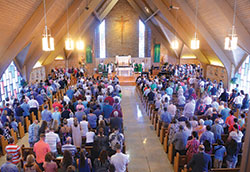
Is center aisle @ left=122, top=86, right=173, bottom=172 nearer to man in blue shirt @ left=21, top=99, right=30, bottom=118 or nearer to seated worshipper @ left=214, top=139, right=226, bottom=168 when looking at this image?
seated worshipper @ left=214, top=139, right=226, bottom=168

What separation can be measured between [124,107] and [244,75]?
818cm

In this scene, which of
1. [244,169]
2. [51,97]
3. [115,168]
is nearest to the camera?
[244,169]

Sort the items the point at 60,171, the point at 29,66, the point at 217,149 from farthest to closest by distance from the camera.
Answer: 1. the point at 29,66
2. the point at 217,149
3. the point at 60,171

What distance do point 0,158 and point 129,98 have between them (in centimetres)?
868

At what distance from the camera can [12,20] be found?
8078 mm

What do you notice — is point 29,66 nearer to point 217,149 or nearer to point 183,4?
point 183,4

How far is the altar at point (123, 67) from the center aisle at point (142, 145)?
900cm

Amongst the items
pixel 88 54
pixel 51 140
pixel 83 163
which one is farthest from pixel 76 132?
pixel 88 54

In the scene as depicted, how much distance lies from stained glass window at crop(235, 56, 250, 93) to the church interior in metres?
0.06

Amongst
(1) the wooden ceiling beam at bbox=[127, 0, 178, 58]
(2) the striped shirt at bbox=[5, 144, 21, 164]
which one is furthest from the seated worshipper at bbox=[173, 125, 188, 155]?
(1) the wooden ceiling beam at bbox=[127, 0, 178, 58]

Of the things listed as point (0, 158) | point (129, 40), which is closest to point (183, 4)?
point (0, 158)

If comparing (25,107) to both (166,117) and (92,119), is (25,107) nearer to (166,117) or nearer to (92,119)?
(92,119)

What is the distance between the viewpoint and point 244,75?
13.5 m

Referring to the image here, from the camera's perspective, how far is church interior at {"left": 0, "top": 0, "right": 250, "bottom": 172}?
16.2 feet
